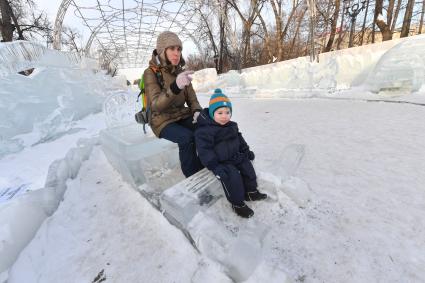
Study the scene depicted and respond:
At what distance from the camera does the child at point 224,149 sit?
1526 millimetres

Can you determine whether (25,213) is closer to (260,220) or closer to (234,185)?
(234,185)

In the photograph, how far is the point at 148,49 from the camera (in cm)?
2019

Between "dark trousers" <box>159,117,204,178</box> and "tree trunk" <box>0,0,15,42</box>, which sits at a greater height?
"tree trunk" <box>0,0,15,42</box>

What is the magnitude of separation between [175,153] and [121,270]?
45.0 inches

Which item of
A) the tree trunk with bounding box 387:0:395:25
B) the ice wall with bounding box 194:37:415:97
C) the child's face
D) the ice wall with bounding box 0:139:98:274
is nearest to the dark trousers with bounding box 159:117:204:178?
the child's face

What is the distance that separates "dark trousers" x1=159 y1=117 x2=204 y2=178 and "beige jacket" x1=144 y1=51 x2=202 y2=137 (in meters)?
0.08

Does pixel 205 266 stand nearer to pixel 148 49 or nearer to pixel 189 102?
pixel 189 102

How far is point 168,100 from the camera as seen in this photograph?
1713 mm

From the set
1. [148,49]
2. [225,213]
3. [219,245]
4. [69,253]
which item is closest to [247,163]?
[225,213]

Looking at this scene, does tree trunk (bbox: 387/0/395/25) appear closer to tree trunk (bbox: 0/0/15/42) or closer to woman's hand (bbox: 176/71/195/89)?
woman's hand (bbox: 176/71/195/89)

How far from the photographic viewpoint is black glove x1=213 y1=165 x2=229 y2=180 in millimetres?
1461

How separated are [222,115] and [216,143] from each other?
20 cm

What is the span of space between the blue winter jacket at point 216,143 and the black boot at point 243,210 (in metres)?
0.29

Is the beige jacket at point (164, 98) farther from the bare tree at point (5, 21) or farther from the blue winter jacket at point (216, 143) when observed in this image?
the bare tree at point (5, 21)
